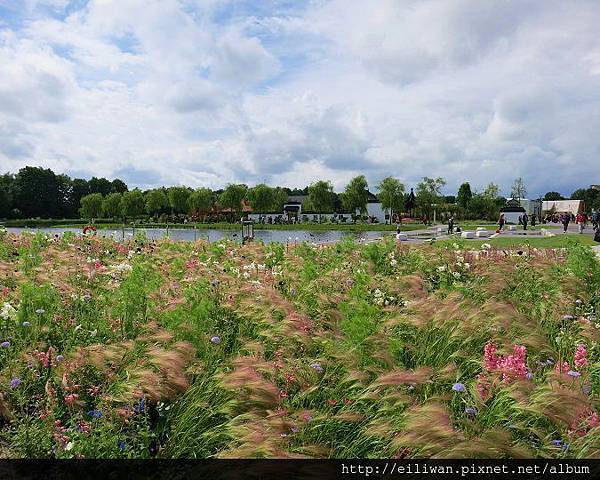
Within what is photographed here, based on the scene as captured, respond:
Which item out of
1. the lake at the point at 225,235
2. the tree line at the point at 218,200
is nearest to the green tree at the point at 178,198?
the tree line at the point at 218,200

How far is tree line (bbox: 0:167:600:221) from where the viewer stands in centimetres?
9556

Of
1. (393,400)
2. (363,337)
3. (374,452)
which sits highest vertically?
(363,337)

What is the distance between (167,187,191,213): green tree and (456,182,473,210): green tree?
55.2 meters

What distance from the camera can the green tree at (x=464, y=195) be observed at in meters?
101

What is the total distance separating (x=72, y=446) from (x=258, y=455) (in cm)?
124

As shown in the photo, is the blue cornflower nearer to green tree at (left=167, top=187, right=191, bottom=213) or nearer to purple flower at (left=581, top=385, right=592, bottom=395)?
purple flower at (left=581, top=385, right=592, bottom=395)

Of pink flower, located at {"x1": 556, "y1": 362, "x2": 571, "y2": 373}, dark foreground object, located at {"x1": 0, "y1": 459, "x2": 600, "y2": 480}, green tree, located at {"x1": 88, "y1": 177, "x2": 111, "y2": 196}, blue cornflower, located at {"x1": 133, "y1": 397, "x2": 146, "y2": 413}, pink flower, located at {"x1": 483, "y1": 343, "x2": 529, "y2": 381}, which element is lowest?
dark foreground object, located at {"x1": 0, "y1": 459, "x2": 600, "y2": 480}

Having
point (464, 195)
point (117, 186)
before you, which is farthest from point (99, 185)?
point (464, 195)

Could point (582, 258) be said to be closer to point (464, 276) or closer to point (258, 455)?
point (464, 276)

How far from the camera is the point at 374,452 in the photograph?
326 cm

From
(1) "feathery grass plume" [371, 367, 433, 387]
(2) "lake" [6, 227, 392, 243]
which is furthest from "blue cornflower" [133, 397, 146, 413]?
(2) "lake" [6, 227, 392, 243]

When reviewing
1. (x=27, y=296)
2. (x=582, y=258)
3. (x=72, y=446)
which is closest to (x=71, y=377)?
(x=72, y=446)

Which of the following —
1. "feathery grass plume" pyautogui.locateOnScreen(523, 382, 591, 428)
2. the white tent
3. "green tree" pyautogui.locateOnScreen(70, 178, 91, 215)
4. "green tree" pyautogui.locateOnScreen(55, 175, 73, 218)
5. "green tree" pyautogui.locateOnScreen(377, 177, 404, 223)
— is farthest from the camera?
"green tree" pyautogui.locateOnScreen(70, 178, 91, 215)

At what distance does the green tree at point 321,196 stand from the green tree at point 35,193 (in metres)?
58.4
